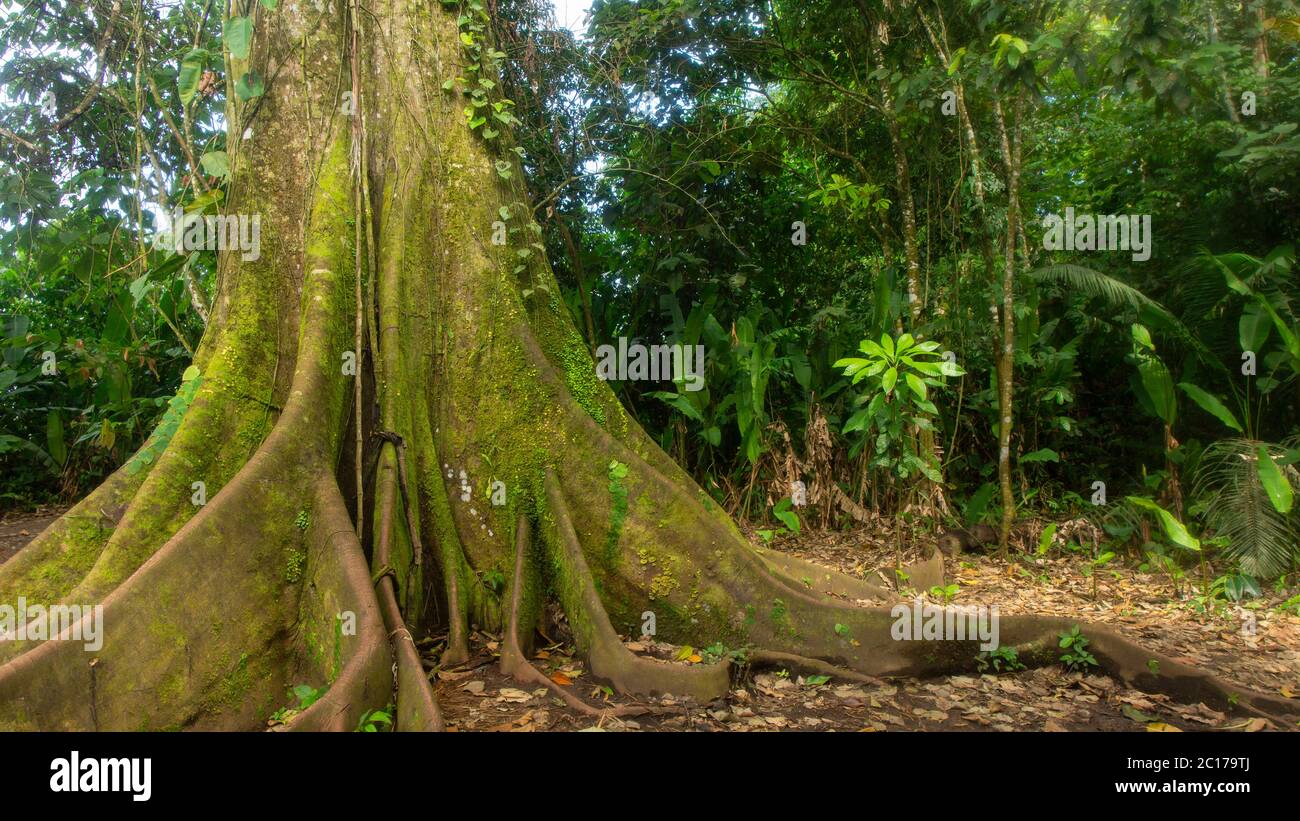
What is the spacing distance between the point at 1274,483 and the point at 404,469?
568cm

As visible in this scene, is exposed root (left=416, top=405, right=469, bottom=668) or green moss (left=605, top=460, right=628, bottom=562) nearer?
exposed root (left=416, top=405, right=469, bottom=668)

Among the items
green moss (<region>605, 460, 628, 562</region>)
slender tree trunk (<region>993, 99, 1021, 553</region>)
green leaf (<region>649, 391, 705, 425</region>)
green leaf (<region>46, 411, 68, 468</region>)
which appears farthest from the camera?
green leaf (<region>46, 411, 68, 468</region>)

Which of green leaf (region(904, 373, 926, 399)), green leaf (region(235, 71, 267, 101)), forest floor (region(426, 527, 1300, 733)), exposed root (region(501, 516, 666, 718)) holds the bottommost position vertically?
forest floor (region(426, 527, 1300, 733))

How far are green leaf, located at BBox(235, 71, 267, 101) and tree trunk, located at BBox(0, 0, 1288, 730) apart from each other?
0.58ft

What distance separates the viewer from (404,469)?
391 cm

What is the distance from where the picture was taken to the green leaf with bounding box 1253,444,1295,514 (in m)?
5.39

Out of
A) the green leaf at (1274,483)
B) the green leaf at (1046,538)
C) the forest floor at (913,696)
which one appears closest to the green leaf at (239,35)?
the forest floor at (913,696)

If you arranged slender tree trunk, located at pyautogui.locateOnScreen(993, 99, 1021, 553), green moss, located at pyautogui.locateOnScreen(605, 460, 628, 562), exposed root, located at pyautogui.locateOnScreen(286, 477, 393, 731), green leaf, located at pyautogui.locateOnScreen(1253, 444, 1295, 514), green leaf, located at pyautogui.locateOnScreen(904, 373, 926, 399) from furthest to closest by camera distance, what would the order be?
slender tree trunk, located at pyautogui.locateOnScreen(993, 99, 1021, 553) < green leaf, located at pyautogui.locateOnScreen(904, 373, 926, 399) < green leaf, located at pyautogui.locateOnScreen(1253, 444, 1295, 514) < green moss, located at pyautogui.locateOnScreen(605, 460, 628, 562) < exposed root, located at pyautogui.locateOnScreen(286, 477, 393, 731)

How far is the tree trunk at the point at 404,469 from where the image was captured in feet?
11.0

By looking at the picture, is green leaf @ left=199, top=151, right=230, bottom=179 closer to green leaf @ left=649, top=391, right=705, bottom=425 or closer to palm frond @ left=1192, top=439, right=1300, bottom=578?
green leaf @ left=649, top=391, right=705, bottom=425

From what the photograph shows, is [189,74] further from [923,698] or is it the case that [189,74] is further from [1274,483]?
[1274,483]

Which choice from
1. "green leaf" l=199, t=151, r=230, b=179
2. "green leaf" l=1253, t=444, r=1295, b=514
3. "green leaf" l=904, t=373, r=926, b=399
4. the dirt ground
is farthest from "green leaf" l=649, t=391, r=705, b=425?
the dirt ground

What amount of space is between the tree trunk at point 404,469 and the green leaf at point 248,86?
176mm

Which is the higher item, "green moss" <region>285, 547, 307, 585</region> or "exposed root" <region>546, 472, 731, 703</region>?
"green moss" <region>285, 547, 307, 585</region>
